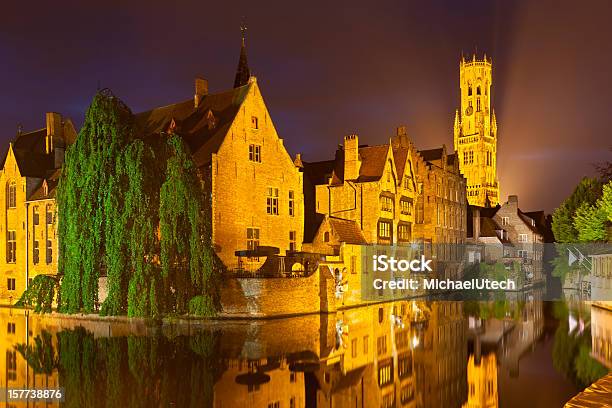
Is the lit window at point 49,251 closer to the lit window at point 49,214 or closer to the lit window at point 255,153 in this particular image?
the lit window at point 49,214

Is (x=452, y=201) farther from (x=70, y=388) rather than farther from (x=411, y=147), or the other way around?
(x=70, y=388)

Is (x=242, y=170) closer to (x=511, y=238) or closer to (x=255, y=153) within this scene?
(x=255, y=153)

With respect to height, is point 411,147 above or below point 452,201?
above

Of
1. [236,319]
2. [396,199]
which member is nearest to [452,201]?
[396,199]

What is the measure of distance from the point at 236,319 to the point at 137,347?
33.0 feet

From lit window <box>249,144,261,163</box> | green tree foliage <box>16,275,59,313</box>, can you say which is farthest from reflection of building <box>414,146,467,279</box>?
green tree foliage <box>16,275,59,313</box>

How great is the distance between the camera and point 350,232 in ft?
157

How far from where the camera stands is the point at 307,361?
23.2 metres

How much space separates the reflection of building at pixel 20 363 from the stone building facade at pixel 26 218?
10.7 meters

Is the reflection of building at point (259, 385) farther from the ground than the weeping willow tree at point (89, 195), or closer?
closer

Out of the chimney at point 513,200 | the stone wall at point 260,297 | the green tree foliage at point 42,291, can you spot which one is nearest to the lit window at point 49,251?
the green tree foliage at point 42,291

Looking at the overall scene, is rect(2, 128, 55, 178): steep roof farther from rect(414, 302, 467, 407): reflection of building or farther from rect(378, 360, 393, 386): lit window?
rect(378, 360, 393, 386): lit window

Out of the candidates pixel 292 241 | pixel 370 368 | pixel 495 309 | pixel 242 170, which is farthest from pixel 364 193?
pixel 370 368

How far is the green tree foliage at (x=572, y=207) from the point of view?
62000 millimetres
